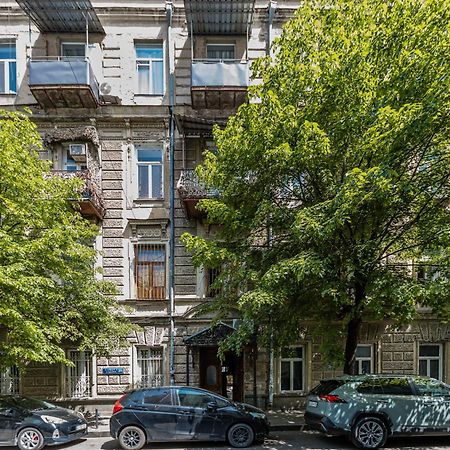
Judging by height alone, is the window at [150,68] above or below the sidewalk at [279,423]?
above

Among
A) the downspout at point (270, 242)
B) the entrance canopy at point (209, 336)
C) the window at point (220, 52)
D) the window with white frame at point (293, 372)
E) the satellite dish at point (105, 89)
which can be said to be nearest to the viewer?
the downspout at point (270, 242)

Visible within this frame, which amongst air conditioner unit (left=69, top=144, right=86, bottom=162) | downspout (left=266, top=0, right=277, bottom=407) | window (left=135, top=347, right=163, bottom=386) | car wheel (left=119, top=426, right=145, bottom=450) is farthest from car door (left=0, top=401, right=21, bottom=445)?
air conditioner unit (left=69, top=144, right=86, bottom=162)

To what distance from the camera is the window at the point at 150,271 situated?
12.5 m

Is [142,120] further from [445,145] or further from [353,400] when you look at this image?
[353,400]

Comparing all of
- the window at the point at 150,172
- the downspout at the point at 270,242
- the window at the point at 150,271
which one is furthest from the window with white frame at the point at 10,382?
the downspout at the point at 270,242

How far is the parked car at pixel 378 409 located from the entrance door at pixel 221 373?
444cm

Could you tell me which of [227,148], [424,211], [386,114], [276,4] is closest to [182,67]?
[276,4]

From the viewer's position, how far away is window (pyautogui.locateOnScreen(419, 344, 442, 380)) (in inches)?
493

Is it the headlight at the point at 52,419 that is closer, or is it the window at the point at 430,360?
the headlight at the point at 52,419

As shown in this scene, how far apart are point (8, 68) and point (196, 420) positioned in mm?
13168

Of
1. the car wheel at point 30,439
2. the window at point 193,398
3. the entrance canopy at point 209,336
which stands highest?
the entrance canopy at point 209,336

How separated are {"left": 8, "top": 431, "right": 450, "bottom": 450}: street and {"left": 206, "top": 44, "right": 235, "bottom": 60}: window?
12365mm

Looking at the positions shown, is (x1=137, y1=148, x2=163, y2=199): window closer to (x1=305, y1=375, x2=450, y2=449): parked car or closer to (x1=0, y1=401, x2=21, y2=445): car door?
(x1=0, y1=401, x2=21, y2=445): car door

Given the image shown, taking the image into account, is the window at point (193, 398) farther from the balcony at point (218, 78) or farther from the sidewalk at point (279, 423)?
the balcony at point (218, 78)
